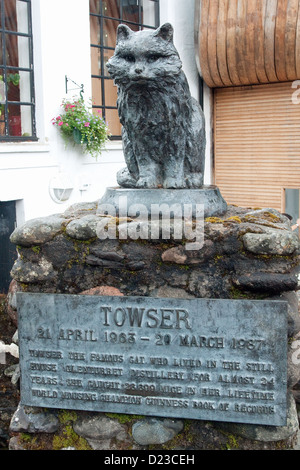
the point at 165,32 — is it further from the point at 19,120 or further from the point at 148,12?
the point at 148,12

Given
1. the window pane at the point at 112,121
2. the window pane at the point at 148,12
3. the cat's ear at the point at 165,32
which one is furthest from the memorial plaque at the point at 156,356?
the window pane at the point at 148,12

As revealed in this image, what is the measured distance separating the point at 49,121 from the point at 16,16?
48.5 inches

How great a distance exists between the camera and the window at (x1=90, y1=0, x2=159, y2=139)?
7141 millimetres

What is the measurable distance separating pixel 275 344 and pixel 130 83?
4.67ft

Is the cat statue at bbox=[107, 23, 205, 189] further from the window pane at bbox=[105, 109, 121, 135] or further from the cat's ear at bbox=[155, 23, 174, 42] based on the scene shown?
the window pane at bbox=[105, 109, 121, 135]

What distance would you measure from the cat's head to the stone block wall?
70 cm

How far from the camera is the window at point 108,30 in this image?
7.14 m

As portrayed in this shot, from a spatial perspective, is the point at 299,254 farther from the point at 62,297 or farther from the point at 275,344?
the point at 62,297

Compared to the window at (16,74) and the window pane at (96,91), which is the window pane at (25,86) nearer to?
the window at (16,74)

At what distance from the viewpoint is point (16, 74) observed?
618 centimetres

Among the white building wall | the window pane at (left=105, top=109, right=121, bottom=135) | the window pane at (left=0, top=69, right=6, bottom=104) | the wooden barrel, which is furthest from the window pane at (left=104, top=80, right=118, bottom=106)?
the window pane at (left=0, top=69, right=6, bottom=104)

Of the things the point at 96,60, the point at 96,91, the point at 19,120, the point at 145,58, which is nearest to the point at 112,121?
the point at 96,91

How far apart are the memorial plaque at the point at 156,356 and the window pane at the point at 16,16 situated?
4.46m
